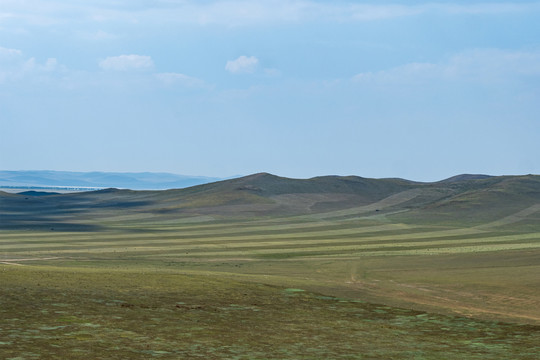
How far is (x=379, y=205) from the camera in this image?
166 metres

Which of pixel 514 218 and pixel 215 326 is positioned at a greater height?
pixel 514 218

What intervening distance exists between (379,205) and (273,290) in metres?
130

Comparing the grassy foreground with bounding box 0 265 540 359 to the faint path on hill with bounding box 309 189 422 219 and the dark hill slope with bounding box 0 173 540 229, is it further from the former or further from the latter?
the faint path on hill with bounding box 309 189 422 219

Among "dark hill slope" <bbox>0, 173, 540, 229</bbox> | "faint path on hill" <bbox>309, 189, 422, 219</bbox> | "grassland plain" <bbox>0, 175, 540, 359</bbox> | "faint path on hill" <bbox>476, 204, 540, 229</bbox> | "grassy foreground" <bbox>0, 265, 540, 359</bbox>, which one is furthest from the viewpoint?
"faint path on hill" <bbox>309, 189, 422, 219</bbox>

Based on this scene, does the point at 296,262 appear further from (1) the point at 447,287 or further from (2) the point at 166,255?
(1) the point at 447,287

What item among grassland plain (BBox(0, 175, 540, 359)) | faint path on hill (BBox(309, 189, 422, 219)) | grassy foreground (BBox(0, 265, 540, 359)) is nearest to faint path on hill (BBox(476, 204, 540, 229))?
grassland plain (BBox(0, 175, 540, 359))

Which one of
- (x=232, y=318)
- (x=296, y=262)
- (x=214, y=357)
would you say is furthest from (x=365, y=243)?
(x=214, y=357)

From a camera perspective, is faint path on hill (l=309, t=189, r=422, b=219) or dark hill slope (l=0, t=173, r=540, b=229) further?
faint path on hill (l=309, t=189, r=422, b=219)

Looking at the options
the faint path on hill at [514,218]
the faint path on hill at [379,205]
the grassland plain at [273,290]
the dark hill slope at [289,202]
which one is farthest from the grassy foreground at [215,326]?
the faint path on hill at [379,205]

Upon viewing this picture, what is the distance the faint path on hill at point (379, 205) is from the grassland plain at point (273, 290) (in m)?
20.7

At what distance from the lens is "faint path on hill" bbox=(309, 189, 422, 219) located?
5748 inches

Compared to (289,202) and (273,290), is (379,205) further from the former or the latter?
(273,290)

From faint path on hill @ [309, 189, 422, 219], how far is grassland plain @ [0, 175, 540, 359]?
67.8ft

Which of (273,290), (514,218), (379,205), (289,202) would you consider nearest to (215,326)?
(273,290)
